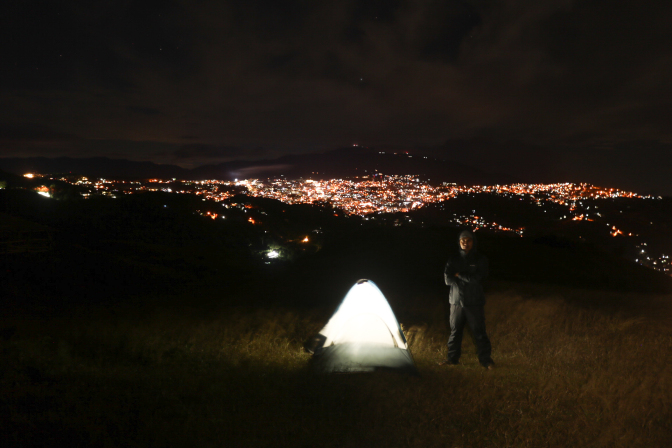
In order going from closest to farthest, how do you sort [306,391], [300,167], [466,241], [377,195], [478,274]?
1. [306,391]
2. [478,274]
3. [466,241]
4. [377,195]
5. [300,167]

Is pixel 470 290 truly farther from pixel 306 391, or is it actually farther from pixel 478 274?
pixel 306 391

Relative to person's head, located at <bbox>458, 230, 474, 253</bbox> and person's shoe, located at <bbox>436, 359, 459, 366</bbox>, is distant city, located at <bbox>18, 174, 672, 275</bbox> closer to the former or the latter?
person's shoe, located at <bbox>436, 359, 459, 366</bbox>

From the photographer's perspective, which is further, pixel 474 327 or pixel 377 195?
pixel 377 195

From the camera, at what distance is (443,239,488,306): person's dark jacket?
560 centimetres

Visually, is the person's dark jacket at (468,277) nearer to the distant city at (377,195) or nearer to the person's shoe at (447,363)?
the person's shoe at (447,363)

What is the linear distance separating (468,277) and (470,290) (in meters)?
0.22

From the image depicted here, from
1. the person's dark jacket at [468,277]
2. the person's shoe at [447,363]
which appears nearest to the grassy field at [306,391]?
the person's shoe at [447,363]

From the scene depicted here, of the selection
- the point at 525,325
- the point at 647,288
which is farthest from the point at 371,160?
the point at 525,325

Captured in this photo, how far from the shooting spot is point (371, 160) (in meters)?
132

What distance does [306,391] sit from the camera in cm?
477

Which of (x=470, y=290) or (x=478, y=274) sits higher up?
(x=478, y=274)

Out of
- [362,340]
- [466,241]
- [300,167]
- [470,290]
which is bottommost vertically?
[362,340]

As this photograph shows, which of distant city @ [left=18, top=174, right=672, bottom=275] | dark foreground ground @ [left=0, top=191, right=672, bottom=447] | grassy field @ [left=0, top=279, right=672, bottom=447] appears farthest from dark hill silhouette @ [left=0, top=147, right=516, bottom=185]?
grassy field @ [left=0, top=279, right=672, bottom=447]

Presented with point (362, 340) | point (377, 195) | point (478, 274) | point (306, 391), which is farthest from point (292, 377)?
point (377, 195)
